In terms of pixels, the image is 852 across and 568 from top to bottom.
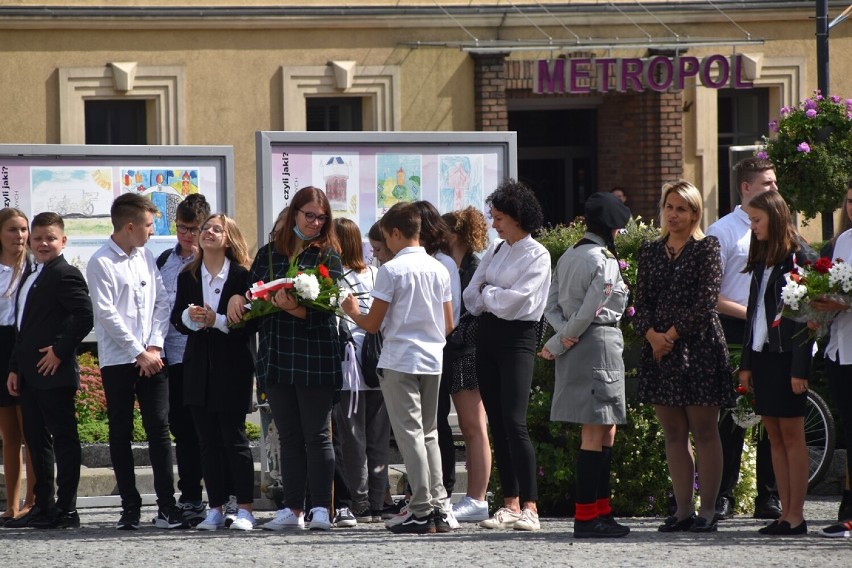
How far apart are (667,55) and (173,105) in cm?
604

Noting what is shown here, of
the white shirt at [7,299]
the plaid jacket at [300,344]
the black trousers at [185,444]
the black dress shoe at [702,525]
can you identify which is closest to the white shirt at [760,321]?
the black dress shoe at [702,525]

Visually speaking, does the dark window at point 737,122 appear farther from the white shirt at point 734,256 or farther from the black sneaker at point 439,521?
the black sneaker at point 439,521

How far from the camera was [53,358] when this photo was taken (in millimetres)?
8703

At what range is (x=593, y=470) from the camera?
317 inches

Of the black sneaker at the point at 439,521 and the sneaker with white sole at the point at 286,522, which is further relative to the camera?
the sneaker with white sole at the point at 286,522

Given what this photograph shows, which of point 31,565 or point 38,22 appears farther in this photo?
point 38,22

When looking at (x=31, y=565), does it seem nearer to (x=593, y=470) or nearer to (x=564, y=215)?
(x=593, y=470)

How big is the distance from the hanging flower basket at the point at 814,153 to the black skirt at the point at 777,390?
6000 millimetres

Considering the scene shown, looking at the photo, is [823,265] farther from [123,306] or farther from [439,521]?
[123,306]

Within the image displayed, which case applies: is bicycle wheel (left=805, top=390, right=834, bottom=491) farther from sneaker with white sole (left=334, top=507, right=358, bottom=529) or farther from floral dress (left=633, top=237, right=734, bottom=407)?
sneaker with white sole (left=334, top=507, right=358, bottom=529)

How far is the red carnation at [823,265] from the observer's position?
7.82 m

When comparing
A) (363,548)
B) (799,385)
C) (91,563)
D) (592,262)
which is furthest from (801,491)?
(91,563)

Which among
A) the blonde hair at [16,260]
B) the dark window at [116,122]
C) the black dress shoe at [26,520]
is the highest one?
the dark window at [116,122]

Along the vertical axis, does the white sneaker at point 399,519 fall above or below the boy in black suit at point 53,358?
below
